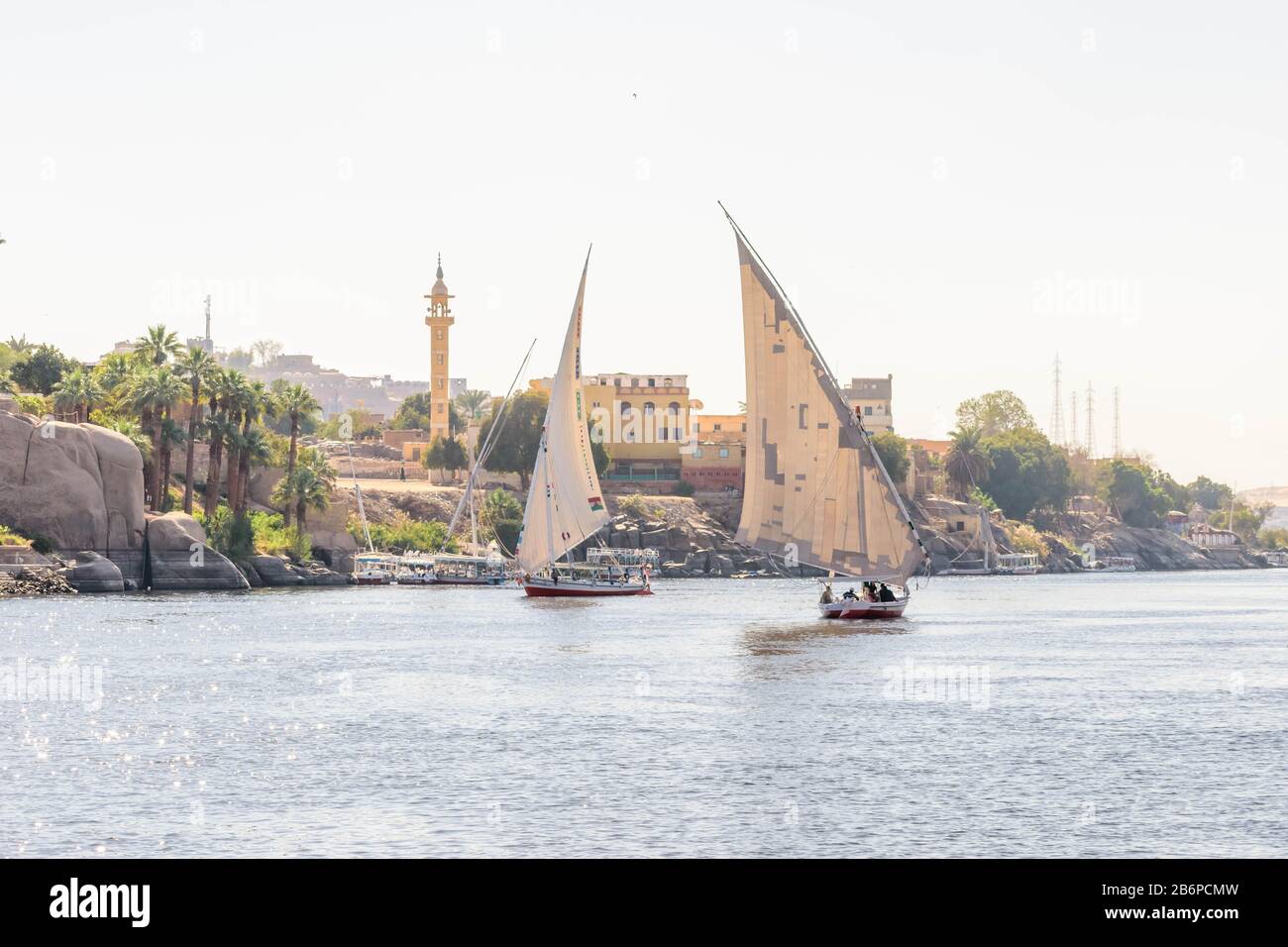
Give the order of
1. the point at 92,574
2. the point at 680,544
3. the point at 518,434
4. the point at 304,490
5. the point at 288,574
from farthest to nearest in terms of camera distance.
→ the point at 680,544 < the point at 518,434 < the point at 304,490 < the point at 288,574 < the point at 92,574

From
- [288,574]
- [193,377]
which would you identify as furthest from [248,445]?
[288,574]

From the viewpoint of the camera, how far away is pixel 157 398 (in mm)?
117500

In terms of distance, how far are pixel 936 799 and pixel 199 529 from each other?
92.8 m

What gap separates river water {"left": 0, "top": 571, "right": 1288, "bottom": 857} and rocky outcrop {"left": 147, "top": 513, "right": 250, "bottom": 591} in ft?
110

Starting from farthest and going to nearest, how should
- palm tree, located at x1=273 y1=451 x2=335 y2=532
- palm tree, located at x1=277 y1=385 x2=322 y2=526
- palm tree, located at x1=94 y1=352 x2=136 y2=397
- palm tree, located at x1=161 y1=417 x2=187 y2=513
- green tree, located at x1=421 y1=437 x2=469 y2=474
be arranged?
green tree, located at x1=421 y1=437 x2=469 y2=474
palm tree, located at x1=273 y1=451 x2=335 y2=532
palm tree, located at x1=277 y1=385 x2=322 y2=526
palm tree, located at x1=94 y1=352 x2=136 y2=397
palm tree, located at x1=161 y1=417 x2=187 y2=513

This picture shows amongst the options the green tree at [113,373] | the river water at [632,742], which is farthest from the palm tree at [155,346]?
the river water at [632,742]

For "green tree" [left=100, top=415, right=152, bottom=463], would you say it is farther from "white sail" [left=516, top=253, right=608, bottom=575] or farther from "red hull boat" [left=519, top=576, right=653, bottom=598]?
"white sail" [left=516, top=253, right=608, bottom=575]

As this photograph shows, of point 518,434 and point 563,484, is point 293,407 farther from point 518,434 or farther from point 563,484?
point 518,434

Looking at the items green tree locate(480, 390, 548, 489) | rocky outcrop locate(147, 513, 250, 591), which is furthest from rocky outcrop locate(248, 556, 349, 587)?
green tree locate(480, 390, 548, 489)

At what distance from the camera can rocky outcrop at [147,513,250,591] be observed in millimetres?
113875

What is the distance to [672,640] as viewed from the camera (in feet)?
244
